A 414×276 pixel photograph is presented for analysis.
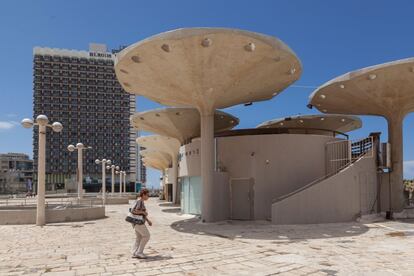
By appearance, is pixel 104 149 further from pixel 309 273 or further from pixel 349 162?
pixel 309 273

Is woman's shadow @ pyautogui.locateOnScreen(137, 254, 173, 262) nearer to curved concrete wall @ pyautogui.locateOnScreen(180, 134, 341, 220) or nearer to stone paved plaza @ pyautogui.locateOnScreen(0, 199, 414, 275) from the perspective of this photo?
stone paved plaza @ pyautogui.locateOnScreen(0, 199, 414, 275)

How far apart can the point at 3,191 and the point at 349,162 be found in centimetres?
11277

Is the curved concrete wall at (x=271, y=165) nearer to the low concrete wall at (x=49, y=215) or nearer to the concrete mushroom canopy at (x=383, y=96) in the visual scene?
the concrete mushroom canopy at (x=383, y=96)

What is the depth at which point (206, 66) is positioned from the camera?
15.1m

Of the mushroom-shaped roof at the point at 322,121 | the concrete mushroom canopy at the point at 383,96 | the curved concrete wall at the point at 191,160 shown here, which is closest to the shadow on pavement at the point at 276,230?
the curved concrete wall at the point at 191,160

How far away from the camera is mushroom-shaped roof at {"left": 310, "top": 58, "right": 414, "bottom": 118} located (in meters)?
17.2

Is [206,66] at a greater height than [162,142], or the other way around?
[206,66]

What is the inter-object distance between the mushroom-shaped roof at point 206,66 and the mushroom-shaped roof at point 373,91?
2.97m

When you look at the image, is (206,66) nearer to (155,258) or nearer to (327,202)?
(327,202)

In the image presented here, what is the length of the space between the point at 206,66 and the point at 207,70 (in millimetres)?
331

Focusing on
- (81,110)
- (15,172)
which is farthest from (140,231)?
(15,172)

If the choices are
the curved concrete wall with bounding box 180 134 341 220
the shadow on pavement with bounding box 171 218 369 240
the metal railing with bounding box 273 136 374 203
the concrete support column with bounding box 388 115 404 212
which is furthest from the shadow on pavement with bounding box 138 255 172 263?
the concrete support column with bounding box 388 115 404 212

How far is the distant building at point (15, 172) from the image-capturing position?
114500 millimetres

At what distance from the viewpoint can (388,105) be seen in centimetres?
2067
